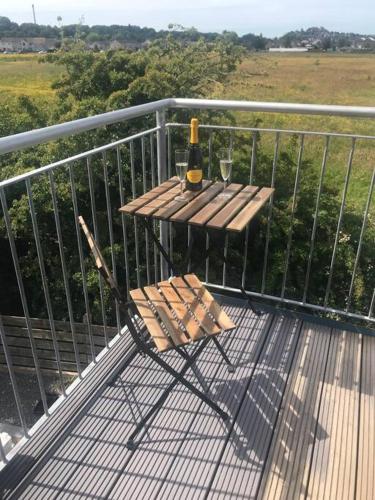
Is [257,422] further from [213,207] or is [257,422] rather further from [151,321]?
[213,207]

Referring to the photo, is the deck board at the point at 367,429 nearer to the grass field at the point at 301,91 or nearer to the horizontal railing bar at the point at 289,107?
the horizontal railing bar at the point at 289,107

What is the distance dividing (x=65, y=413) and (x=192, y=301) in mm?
869

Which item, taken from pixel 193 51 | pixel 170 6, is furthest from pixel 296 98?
pixel 193 51

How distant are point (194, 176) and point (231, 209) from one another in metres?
0.37

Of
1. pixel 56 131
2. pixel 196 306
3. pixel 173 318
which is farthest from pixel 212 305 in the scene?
pixel 56 131

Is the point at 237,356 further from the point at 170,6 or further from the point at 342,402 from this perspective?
the point at 170,6

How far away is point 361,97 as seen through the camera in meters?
20.4

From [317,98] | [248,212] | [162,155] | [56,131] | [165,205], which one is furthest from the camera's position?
[317,98]

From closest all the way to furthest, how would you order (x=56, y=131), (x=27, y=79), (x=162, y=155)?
(x=56, y=131), (x=162, y=155), (x=27, y=79)

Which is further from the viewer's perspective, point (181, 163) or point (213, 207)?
point (181, 163)

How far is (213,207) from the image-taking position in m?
2.27

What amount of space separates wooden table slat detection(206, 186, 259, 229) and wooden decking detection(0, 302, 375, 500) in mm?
917

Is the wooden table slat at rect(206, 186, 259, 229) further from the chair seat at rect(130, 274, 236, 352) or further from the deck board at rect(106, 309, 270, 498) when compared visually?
the deck board at rect(106, 309, 270, 498)

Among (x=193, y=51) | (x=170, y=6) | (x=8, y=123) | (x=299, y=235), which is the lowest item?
(x=299, y=235)
